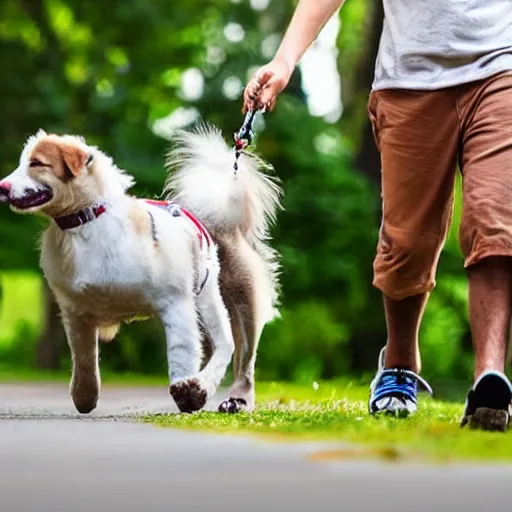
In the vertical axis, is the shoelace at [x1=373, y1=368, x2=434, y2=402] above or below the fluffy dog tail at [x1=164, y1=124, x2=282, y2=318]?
below

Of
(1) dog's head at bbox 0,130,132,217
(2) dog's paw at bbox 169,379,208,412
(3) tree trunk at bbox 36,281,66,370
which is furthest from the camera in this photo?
(3) tree trunk at bbox 36,281,66,370

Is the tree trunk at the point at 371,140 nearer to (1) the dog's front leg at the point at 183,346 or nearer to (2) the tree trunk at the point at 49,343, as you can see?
(2) the tree trunk at the point at 49,343

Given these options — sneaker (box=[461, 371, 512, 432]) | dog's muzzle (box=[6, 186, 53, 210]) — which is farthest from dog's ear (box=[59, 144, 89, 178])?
sneaker (box=[461, 371, 512, 432])

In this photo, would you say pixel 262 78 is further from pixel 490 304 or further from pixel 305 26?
pixel 490 304

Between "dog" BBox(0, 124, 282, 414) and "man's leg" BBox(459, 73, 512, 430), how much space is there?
1385 mm

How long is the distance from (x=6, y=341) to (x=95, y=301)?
19265 mm

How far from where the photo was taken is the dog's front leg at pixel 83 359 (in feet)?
20.2

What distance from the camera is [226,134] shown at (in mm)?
15273

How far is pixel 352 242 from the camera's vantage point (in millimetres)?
15125

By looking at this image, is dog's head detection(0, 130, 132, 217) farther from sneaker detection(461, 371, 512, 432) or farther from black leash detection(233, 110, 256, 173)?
sneaker detection(461, 371, 512, 432)

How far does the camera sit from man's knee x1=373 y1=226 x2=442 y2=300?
561 centimetres

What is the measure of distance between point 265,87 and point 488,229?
104 centimetres

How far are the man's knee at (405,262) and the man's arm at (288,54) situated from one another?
2.62ft

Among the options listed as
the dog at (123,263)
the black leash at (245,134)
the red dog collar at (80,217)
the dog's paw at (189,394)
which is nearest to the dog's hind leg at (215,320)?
the dog at (123,263)
